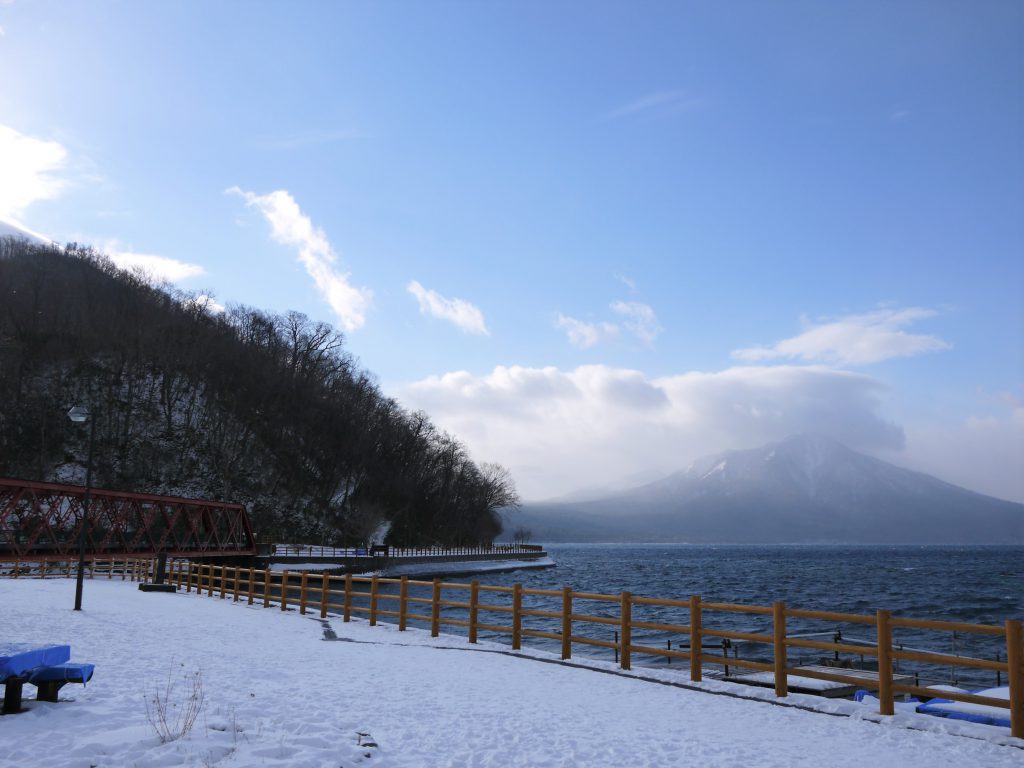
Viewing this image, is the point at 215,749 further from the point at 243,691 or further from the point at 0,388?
the point at 0,388

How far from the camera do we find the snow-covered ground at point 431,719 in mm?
6855

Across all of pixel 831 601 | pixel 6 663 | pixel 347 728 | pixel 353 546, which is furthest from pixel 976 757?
pixel 353 546

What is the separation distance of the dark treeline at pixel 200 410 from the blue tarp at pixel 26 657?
75.1 m

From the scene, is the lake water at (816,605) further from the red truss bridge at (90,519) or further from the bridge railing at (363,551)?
the red truss bridge at (90,519)

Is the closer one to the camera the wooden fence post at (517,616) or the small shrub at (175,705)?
the small shrub at (175,705)

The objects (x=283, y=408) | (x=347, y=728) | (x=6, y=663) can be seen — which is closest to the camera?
(x=6, y=663)

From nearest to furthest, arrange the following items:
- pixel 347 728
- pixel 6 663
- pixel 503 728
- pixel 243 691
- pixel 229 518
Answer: pixel 6 663 → pixel 347 728 → pixel 503 728 → pixel 243 691 → pixel 229 518

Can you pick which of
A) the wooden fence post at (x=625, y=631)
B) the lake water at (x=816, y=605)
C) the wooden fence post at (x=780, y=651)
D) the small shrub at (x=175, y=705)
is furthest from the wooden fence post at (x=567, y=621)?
the lake water at (x=816, y=605)

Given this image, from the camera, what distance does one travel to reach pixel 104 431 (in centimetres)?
8588

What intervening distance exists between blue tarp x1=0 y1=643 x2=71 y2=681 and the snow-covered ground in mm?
420

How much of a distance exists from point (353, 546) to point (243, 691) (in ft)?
282

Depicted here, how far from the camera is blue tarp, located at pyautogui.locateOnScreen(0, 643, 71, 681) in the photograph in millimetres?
7203

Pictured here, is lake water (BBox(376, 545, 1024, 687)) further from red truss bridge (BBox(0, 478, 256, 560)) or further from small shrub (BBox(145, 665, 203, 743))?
red truss bridge (BBox(0, 478, 256, 560))

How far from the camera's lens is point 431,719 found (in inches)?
349
